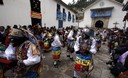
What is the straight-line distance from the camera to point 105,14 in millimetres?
21812

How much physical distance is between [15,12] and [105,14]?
64.1 ft

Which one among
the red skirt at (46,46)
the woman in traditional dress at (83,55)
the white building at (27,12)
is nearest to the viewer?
the woman in traditional dress at (83,55)

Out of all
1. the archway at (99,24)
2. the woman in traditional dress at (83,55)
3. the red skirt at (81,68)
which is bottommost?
the red skirt at (81,68)

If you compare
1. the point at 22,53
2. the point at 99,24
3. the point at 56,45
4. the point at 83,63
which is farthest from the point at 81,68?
the point at 99,24

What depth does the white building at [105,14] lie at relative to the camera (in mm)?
20655

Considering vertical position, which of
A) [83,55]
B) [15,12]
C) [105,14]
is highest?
[105,14]

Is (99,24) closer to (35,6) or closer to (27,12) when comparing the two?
(35,6)

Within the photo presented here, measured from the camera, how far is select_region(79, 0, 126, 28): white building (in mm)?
20655

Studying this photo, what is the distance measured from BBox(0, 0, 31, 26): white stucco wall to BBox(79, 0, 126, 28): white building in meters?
17.7

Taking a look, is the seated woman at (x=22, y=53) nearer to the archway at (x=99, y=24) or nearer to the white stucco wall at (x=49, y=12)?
the white stucco wall at (x=49, y=12)

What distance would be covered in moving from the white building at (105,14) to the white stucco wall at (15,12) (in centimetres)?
1766

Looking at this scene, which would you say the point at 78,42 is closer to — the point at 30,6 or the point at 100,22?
the point at 30,6

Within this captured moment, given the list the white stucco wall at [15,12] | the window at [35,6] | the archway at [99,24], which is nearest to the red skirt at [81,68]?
the white stucco wall at [15,12]

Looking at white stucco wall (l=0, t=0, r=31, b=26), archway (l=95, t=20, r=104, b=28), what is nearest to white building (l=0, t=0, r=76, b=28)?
white stucco wall (l=0, t=0, r=31, b=26)
